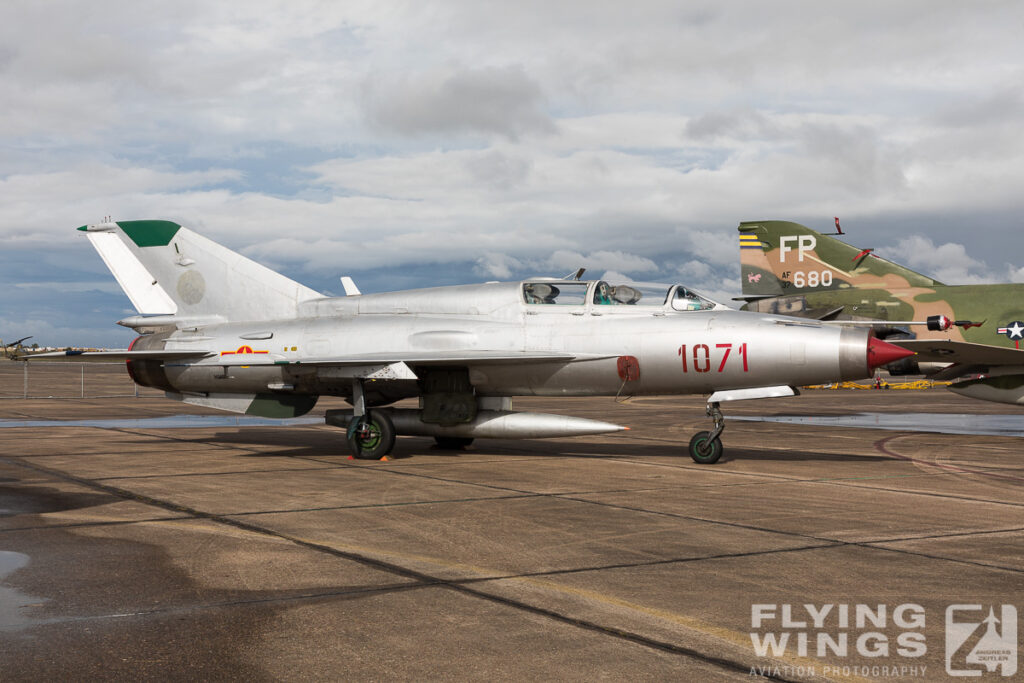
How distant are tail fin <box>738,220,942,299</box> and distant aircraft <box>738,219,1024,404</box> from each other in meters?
0.03

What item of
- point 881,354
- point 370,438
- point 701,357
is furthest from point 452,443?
point 881,354

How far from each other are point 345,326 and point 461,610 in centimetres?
1017

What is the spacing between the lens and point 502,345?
44.5 ft

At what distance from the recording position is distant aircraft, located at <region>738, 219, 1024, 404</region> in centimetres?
1844

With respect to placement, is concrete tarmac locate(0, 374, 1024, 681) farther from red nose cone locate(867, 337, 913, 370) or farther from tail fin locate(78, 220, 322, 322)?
tail fin locate(78, 220, 322, 322)

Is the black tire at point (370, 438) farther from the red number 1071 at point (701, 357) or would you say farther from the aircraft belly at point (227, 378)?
the red number 1071 at point (701, 357)

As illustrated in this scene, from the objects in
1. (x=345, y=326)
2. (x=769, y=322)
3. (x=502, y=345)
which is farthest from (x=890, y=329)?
(x=345, y=326)

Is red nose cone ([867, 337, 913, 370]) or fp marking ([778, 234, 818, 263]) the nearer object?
red nose cone ([867, 337, 913, 370])

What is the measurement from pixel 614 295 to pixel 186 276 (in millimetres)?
8052

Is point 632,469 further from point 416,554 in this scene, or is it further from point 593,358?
point 416,554

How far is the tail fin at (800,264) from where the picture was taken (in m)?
23.9

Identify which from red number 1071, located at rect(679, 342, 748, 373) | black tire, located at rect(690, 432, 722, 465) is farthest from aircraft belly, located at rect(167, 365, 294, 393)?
black tire, located at rect(690, 432, 722, 465)

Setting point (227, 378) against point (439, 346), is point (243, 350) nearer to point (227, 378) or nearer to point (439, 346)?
point (227, 378)

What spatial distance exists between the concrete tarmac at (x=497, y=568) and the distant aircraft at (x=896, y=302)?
6.82m
